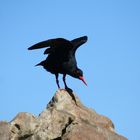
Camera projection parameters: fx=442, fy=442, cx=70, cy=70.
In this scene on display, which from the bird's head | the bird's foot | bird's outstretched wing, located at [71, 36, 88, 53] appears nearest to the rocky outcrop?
the bird's foot

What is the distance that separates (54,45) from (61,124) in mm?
3815

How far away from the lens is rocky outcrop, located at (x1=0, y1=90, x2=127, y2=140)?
10.4 metres

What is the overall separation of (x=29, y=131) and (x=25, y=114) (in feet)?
1.97

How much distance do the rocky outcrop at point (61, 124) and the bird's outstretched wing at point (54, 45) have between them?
2.15m

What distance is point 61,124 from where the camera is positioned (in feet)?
36.0

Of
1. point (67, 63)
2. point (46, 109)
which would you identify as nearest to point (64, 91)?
point (46, 109)

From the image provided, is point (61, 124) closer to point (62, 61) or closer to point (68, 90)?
point (68, 90)

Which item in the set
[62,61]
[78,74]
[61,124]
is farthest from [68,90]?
[61,124]

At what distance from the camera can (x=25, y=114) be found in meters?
11.7

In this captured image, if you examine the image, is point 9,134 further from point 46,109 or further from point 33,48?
point 33,48

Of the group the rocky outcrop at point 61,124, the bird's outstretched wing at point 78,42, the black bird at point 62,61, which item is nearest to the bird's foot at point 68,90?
the rocky outcrop at point 61,124

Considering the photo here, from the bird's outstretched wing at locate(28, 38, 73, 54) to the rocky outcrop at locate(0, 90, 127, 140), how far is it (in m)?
2.15

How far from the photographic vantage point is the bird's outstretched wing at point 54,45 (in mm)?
13891

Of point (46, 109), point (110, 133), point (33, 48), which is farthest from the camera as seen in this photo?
point (33, 48)
